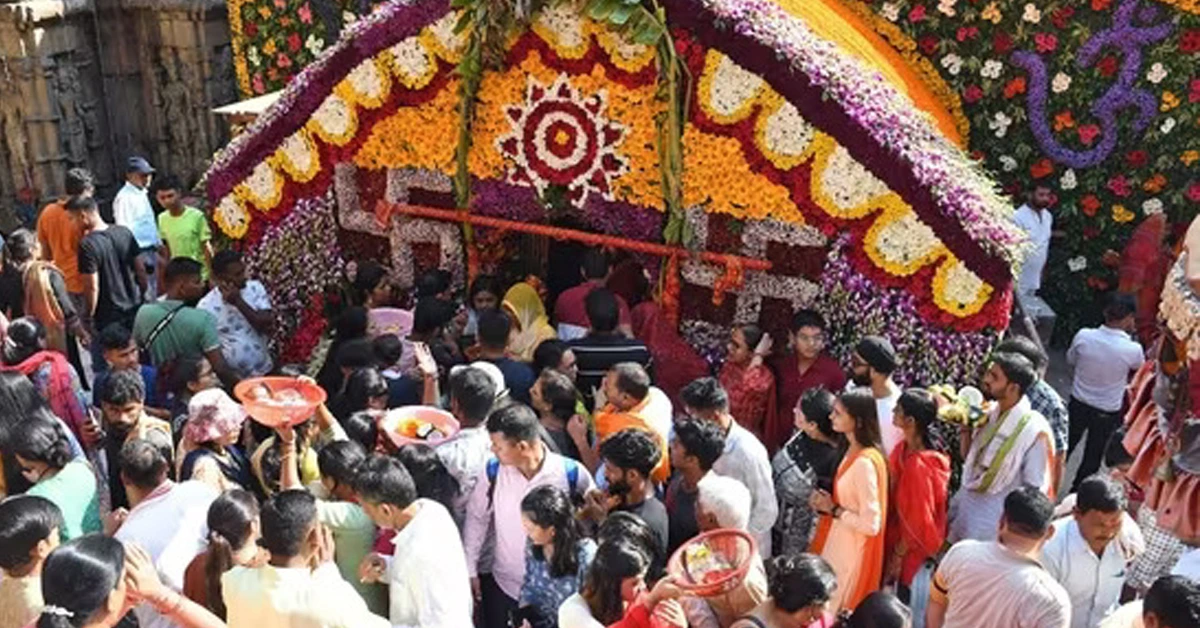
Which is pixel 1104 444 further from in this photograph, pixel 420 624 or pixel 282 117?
pixel 282 117

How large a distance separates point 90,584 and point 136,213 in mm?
7322

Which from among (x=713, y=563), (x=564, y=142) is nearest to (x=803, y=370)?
(x=564, y=142)

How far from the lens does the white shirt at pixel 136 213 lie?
11.0m

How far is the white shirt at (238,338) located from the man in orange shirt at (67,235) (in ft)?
7.03

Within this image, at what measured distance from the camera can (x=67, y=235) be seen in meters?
10.3

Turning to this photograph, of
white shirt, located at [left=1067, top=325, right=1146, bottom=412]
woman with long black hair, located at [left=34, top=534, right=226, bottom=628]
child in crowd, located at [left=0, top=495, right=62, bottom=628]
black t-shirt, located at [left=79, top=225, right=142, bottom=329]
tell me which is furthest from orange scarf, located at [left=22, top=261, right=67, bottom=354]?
white shirt, located at [left=1067, top=325, right=1146, bottom=412]

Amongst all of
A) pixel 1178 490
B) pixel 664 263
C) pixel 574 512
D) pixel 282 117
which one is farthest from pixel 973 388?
pixel 282 117

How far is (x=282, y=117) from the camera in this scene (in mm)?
9586

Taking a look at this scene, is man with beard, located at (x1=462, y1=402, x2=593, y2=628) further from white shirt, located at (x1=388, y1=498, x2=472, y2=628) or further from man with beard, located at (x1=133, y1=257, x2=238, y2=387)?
man with beard, located at (x1=133, y1=257, x2=238, y2=387)

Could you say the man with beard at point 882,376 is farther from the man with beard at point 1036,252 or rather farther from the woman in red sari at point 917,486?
the man with beard at point 1036,252

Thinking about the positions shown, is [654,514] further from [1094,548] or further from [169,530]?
[169,530]

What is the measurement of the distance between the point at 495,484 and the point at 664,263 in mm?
3204

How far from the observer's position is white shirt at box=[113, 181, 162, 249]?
11031 millimetres

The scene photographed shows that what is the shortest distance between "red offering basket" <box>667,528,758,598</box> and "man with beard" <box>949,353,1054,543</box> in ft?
7.79
